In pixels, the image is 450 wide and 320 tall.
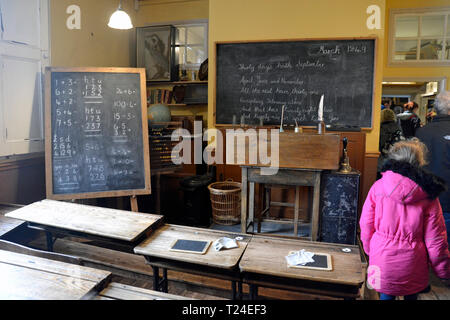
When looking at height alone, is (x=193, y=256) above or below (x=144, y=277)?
above

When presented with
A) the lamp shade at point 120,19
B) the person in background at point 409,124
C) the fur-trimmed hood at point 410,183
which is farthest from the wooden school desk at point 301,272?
the person in background at point 409,124

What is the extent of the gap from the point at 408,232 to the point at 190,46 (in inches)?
168

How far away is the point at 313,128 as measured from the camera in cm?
375

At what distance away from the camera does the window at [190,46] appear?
196 inches

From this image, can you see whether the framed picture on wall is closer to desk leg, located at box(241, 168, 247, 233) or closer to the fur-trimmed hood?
desk leg, located at box(241, 168, 247, 233)

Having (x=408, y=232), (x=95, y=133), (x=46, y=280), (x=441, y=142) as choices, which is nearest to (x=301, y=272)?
(x=408, y=232)

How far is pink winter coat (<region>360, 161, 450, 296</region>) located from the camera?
1.54 m

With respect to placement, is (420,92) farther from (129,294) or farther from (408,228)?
(129,294)

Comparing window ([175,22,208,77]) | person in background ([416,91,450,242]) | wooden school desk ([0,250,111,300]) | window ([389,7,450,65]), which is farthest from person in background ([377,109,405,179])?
wooden school desk ([0,250,111,300])

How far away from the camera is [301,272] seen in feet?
4.79

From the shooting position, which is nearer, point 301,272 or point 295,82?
point 301,272

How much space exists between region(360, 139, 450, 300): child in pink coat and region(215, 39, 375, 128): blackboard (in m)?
2.15

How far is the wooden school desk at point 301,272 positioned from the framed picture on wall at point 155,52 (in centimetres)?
371
